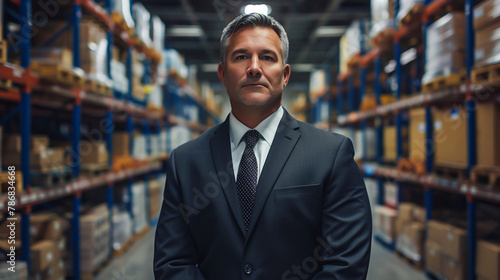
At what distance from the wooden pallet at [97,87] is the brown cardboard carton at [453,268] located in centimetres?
484

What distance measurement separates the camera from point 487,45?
3.79 m

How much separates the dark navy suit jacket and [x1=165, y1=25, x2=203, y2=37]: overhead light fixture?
1096cm

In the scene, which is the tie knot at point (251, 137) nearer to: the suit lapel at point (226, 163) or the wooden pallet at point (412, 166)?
the suit lapel at point (226, 163)

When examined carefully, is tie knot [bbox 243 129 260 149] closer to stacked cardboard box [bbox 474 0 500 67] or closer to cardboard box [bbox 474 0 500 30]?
stacked cardboard box [bbox 474 0 500 67]

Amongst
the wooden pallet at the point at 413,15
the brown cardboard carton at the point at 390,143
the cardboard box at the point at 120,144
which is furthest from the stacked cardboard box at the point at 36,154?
the brown cardboard carton at the point at 390,143

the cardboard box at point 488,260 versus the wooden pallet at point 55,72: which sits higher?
the wooden pallet at point 55,72

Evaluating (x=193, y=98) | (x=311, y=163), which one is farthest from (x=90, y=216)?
(x=193, y=98)

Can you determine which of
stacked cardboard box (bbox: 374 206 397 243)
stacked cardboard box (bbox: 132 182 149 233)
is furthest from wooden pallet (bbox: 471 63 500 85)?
stacked cardboard box (bbox: 132 182 149 233)

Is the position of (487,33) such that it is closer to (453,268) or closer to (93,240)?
(453,268)

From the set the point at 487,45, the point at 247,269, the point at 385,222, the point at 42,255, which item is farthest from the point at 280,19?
the point at 247,269

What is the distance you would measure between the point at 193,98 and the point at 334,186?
39.6 feet

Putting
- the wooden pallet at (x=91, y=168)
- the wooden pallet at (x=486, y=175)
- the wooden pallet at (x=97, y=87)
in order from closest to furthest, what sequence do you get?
the wooden pallet at (x=486, y=175), the wooden pallet at (x=97, y=87), the wooden pallet at (x=91, y=168)

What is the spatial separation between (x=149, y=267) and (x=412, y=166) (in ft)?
13.4

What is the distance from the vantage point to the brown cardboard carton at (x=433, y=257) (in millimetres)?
4762
